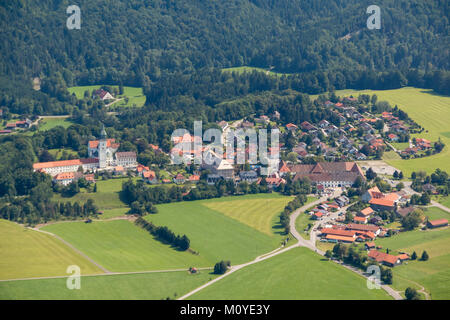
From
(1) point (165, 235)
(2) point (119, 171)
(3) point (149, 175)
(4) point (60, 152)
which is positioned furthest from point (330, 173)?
(4) point (60, 152)

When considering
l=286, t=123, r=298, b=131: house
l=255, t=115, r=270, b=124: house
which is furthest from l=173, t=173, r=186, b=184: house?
l=255, t=115, r=270, b=124: house

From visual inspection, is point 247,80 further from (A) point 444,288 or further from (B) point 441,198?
(A) point 444,288

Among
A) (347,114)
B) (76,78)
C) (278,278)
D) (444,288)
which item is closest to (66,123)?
(76,78)

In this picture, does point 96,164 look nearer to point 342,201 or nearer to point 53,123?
point 342,201

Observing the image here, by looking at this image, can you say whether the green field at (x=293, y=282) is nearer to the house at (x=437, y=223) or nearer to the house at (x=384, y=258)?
the house at (x=384, y=258)

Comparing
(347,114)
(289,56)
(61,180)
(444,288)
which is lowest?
(444,288)

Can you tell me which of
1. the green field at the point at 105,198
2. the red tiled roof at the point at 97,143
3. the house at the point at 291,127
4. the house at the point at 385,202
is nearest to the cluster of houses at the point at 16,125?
the red tiled roof at the point at 97,143

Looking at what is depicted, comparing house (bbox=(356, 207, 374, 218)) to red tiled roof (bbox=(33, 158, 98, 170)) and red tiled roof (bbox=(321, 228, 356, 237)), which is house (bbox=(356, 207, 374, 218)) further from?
red tiled roof (bbox=(33, 158, 98, 170))
